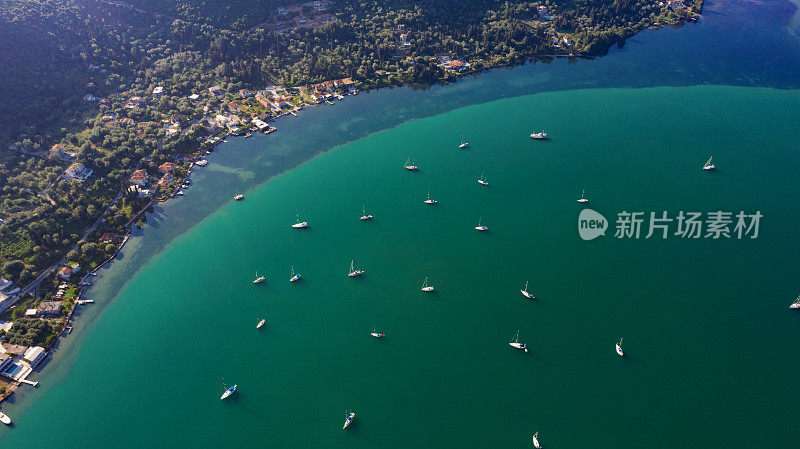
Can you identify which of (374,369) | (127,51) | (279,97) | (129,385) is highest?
(127,51)

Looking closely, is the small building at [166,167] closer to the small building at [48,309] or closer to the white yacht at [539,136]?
the small building at [48,309]

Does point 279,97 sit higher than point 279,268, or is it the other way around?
point 279,97

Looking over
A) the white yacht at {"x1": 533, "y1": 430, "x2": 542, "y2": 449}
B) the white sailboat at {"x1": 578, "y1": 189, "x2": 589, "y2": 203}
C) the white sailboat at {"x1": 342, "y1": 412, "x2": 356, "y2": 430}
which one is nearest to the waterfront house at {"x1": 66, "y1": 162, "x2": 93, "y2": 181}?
the white sailboat at {"x1": 342, "y1": 412, "x2": 356, "y2": 430}

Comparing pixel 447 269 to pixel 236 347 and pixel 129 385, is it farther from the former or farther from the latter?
pixel 129 385

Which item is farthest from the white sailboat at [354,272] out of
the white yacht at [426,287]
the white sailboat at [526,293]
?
the white sailboat at [526,293]

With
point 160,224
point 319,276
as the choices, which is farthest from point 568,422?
point 160,224
